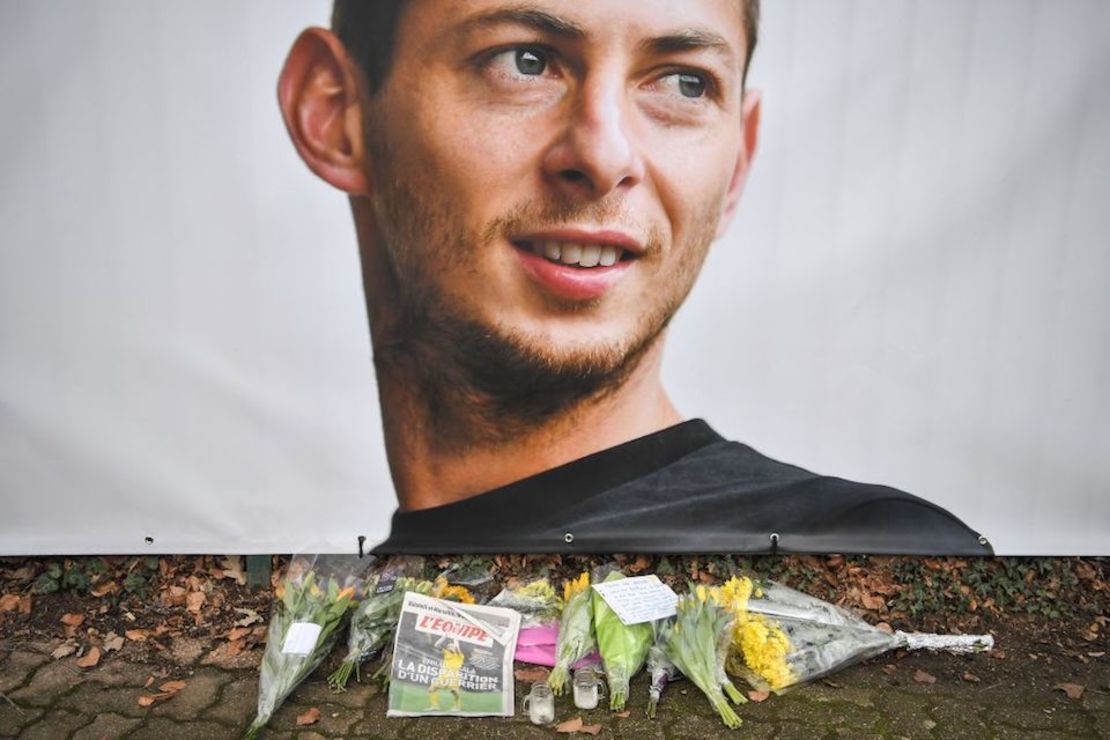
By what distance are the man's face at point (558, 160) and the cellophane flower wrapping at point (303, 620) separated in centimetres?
106

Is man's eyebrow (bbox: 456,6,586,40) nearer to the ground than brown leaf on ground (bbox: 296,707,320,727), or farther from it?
farther from it

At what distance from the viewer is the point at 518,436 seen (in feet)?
9.97

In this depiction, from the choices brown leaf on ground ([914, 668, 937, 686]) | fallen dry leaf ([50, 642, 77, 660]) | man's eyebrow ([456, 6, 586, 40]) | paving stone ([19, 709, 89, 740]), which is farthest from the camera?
fallen dry leaf ([50, 642, 77, 660])

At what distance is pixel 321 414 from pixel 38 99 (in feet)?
4.95

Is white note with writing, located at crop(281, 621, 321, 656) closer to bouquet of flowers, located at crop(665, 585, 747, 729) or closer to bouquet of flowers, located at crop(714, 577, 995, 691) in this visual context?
bouquet of flowers, located at crop(665, 585, 747, 729)

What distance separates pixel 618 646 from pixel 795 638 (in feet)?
2.11

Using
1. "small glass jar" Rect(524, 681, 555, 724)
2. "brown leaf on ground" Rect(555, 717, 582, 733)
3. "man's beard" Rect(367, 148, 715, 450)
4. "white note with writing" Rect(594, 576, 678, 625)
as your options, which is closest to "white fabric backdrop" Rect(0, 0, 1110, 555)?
"man's beard" Rect(367, 148, 715, 450)

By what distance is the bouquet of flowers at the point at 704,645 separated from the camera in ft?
8.70

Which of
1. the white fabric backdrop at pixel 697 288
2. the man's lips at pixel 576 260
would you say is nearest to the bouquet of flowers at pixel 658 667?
the white fabric backdrop at pixel 697 288

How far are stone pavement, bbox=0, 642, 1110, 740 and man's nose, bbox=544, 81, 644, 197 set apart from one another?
69.0 inches

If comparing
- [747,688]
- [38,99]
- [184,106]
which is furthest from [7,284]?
[747,688]

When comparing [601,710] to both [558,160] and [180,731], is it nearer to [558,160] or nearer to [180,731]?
[180,731]

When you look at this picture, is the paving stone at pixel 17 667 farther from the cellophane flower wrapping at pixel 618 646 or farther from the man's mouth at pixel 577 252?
the man's mouth at pixel 577 252

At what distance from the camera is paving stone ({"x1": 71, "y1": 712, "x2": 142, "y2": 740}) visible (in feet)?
8.20
